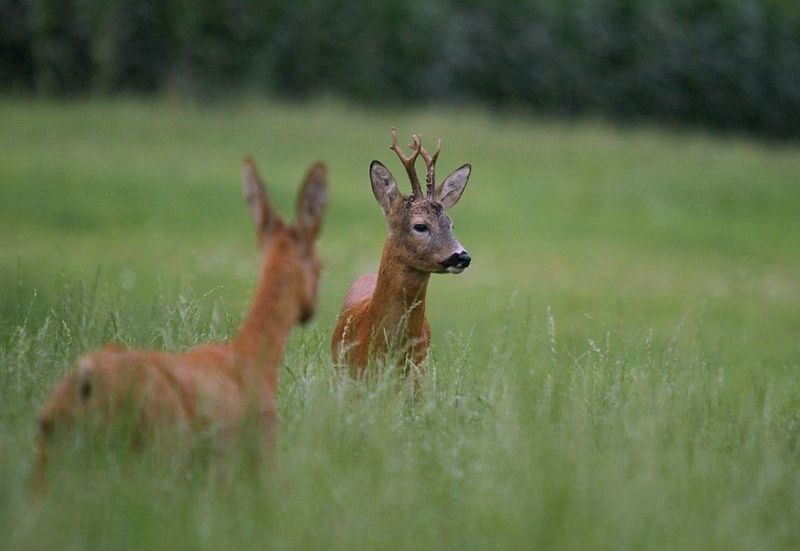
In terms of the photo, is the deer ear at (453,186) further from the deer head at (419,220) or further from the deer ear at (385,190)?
the deer ear at (385,190)

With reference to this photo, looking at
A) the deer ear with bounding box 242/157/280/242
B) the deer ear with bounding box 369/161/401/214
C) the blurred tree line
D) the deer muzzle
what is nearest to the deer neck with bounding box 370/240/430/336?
the deer muzzle

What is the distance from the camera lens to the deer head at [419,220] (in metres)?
7.18

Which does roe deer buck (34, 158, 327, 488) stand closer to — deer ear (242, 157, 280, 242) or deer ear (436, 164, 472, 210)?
deer ear (242, 157, 280, 242)

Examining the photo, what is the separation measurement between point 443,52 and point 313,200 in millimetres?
24063

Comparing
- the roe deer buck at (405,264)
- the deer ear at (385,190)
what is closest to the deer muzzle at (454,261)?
the roe deer buck at (405,264)

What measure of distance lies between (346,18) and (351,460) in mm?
22832

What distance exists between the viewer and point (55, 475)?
405cm

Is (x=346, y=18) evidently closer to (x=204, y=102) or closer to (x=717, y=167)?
(x=204, y=102)

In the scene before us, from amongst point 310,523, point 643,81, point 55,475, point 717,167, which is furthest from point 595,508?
point 643,81

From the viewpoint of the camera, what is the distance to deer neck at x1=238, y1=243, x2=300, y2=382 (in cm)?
431

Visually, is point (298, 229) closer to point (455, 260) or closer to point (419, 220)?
point (455, 260)

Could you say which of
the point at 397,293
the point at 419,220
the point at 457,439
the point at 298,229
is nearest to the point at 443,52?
the point at 419,220

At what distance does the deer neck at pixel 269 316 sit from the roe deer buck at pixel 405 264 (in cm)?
253

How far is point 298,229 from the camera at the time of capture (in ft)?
14.3
